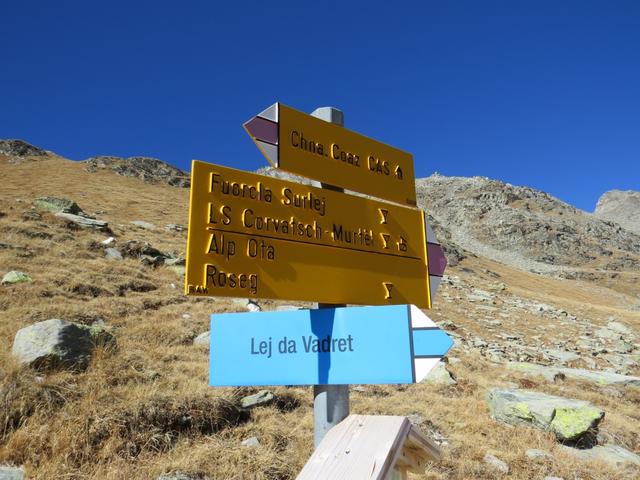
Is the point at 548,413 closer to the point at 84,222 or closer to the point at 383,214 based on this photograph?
the point at 383,214

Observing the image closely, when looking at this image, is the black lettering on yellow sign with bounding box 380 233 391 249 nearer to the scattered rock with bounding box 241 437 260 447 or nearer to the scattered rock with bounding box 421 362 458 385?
the scattered rock with bounding box 241 437 260 447

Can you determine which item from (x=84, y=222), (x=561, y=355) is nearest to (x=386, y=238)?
(x=561, y=355)

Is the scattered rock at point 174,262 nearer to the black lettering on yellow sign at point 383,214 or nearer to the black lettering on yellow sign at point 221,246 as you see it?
the black lettering on yellow sign at point 383,214

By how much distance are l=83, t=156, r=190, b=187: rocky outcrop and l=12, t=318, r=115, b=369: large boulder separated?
1816 inches

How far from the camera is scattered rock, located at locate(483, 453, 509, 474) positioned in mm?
4770

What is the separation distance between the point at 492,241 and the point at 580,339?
73254 millimetres

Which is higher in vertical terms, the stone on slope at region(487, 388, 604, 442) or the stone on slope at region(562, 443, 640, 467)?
the stone on slope at region(487, 388, 604, 442)

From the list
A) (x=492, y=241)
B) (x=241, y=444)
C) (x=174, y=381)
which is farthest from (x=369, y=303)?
(x=492, y=241)

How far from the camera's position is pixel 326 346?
224 centimetres

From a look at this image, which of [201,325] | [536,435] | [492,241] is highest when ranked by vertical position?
[492,241]

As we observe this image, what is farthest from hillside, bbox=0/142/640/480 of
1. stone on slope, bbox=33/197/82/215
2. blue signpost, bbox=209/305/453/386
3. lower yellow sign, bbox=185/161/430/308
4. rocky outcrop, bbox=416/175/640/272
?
rocky outcrop, bbox=416/175/640/272

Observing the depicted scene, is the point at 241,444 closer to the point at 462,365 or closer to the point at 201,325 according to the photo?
the point at 201,325

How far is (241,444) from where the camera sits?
14.6 ft

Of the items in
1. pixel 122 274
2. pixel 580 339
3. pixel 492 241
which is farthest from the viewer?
pixel 492 241
